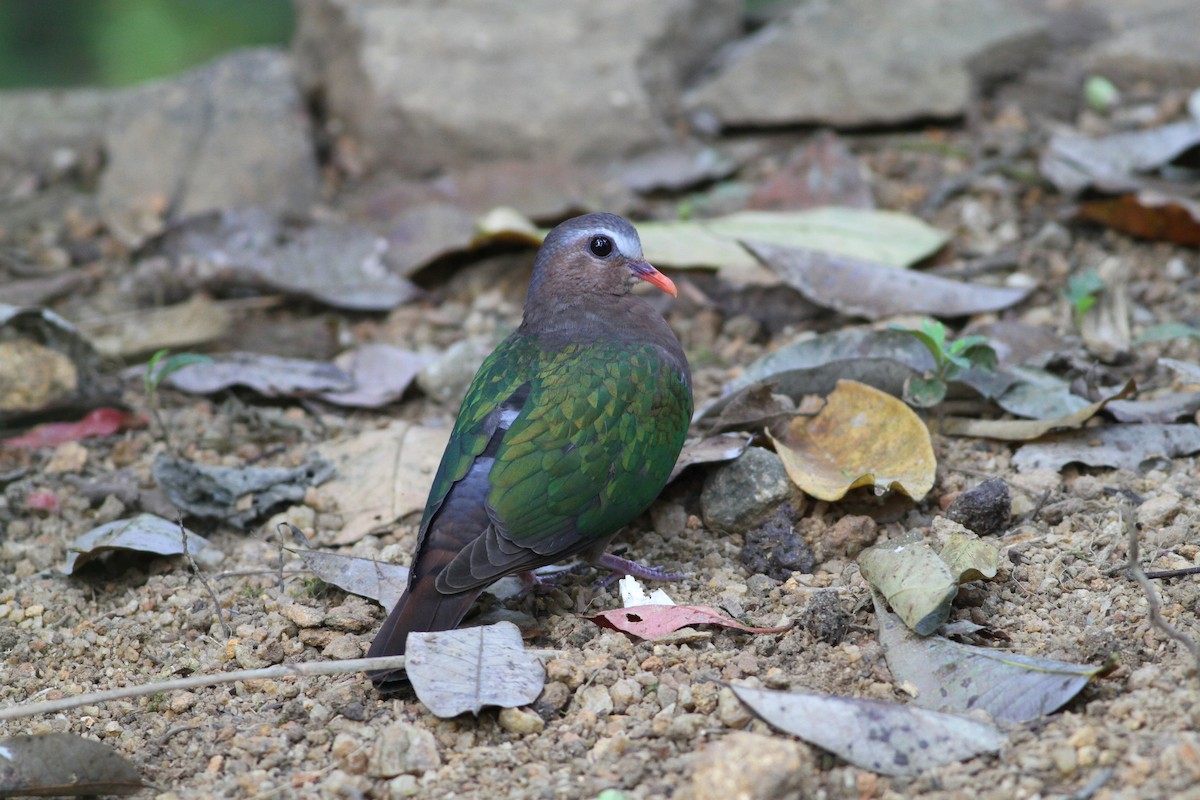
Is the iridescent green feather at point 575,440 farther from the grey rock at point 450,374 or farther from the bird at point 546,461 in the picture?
the grey rock at point 450,374

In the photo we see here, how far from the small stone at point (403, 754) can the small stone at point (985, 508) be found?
5.73ft

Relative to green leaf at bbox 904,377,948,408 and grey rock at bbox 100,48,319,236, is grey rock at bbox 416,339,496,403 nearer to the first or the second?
green leaf at bbox 904,377,948,408

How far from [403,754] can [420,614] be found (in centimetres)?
51

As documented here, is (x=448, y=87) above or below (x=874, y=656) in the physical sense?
above

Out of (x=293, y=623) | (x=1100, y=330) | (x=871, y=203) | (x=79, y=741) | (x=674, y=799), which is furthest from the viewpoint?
(x=871, y=203)

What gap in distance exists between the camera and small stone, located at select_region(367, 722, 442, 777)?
3000mm

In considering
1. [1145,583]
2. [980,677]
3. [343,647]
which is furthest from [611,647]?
[1145,583]

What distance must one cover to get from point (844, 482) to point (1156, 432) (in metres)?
1.09

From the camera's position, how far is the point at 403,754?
3.02 meters

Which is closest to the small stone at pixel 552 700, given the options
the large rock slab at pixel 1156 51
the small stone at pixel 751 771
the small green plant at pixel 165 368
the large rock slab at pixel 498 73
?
the small stone at pixel 751 771

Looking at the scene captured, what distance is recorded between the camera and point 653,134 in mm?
6652

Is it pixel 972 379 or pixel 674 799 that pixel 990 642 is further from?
pixel 972 379

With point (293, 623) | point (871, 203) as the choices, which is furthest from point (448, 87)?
point (293, 623)

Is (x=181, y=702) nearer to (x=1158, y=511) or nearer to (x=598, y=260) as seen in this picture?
(x=598, y=260)
